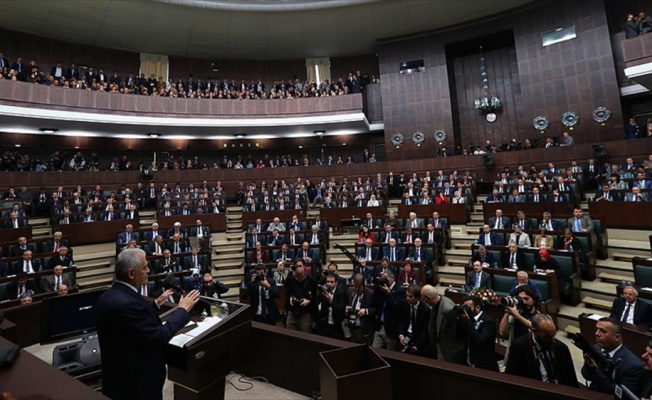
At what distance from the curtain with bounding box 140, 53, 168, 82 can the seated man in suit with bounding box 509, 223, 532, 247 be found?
578 inches

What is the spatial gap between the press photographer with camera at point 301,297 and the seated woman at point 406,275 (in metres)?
1.30

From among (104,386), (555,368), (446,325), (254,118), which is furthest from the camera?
(254,118)

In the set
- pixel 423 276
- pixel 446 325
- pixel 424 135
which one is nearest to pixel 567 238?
pixel 423 276

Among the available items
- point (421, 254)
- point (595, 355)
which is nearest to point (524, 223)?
point (421, 254)

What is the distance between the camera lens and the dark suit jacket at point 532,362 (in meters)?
2.14

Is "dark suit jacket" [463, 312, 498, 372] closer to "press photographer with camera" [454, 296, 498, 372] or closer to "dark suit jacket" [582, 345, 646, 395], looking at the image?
"press photographer with camera" [454, 296, 498, 372]

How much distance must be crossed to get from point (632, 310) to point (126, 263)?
4.40m

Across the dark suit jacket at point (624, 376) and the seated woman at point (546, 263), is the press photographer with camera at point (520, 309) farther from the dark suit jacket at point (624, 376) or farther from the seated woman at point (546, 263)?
the seated woman at point (546, 263)

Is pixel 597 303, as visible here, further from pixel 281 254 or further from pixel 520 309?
pixel 281 254

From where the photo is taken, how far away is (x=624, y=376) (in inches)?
82.4

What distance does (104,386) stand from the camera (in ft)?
5.57

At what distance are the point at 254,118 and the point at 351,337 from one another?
11152mm

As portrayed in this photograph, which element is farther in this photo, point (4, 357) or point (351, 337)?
point (351, 337)

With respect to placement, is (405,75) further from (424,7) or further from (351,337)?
(351,337)
